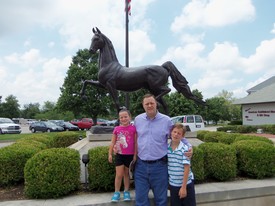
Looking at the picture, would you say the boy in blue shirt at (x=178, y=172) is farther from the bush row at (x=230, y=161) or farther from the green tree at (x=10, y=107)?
the green tree at (x=10, y=107)

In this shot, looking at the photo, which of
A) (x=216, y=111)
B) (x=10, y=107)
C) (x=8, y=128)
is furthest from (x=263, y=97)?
(x=10, y=107)

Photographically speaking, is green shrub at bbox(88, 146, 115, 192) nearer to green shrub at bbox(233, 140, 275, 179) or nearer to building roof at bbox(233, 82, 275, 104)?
green shrub at bbox(233, 140, 275, 179)

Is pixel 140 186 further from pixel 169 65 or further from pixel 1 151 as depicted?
pixel 169 65

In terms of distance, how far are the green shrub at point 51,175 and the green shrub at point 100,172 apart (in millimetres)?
276

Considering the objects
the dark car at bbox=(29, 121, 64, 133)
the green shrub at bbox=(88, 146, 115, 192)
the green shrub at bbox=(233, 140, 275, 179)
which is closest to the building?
the dark car at bbox=(29, 121, 64, 133)

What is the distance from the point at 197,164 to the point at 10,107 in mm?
85036

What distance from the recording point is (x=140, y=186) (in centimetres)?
379

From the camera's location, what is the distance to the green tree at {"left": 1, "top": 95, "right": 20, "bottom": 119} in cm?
8009

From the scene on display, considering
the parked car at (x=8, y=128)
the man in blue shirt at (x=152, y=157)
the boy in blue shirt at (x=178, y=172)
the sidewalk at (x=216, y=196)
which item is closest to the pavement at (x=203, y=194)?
the sidewalk at (x=216, y=196)

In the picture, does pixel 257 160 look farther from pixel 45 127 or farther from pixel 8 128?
pixel 45 127

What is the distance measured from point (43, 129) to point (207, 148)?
29100 mm

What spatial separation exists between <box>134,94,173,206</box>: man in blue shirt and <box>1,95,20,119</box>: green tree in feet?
278

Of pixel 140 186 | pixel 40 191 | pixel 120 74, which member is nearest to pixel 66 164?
pixel 40 191

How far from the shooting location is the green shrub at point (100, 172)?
4.77 m
